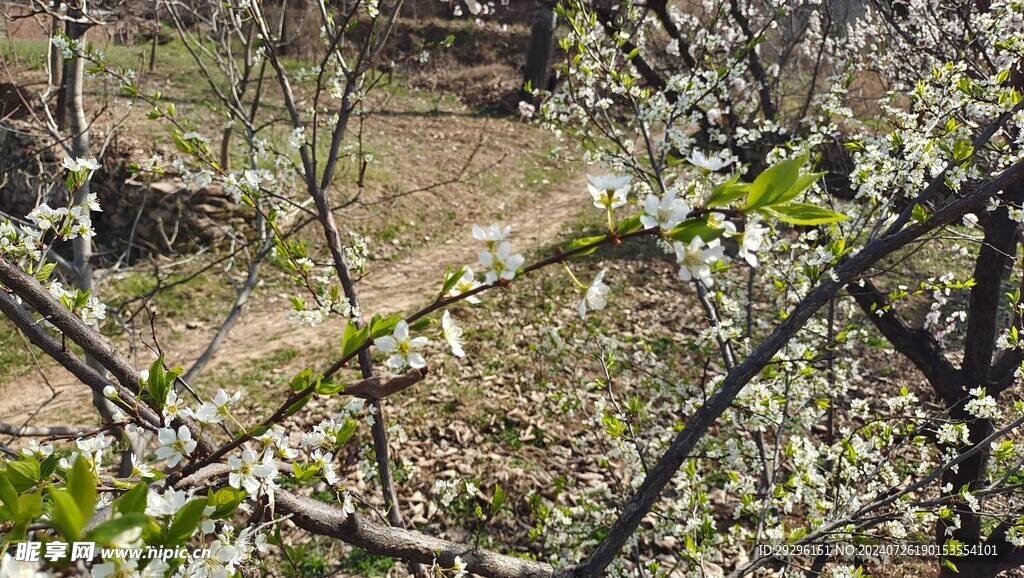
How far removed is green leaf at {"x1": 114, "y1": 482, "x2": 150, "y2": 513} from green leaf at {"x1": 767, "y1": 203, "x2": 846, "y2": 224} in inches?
31.9

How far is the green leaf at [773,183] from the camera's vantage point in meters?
0.72

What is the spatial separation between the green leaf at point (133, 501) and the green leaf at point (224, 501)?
215mm

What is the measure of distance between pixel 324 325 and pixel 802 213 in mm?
Answer: 6647

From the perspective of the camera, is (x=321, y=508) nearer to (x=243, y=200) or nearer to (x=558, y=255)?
(x=558, y=255)

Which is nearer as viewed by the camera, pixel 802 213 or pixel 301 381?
pixel 802 213

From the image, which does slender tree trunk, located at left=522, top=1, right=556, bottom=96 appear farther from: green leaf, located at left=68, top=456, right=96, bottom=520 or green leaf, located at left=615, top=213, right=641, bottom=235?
green leaf, located at left=68, top=456, right=96, bottom=520

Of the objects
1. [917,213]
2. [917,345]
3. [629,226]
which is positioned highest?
[917,213]

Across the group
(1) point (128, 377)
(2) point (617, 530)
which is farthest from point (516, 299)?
(1) point (128, 377)

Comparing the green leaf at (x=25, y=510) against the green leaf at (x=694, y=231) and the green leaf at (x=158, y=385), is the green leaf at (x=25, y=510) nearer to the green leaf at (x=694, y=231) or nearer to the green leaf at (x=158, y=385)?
the green leaf at (x=158, y=385)

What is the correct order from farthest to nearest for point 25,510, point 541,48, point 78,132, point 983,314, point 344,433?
point 541,48, point 983,314, point 78,132, point 344,433, point 25,510

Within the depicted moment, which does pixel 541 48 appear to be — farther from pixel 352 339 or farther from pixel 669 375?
pixel 352 339

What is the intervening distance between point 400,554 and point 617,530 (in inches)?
23.2

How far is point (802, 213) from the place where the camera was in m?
0.74

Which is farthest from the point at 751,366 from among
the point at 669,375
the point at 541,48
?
the point at 541,48
